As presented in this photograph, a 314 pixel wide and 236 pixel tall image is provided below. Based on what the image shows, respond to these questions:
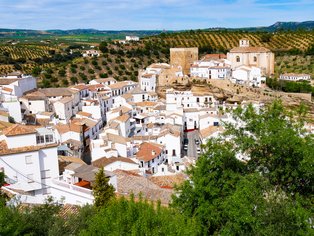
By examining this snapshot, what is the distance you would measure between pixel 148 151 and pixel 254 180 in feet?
73.4

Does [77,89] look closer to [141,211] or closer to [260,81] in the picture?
[260,81]

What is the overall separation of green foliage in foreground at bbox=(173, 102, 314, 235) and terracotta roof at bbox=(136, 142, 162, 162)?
60.9ft

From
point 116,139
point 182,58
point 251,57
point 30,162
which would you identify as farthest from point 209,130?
point 251,57

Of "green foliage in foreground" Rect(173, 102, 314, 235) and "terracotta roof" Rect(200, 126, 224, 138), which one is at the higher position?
"green foliage in foreground" Rect(173, 102, 314, 235)

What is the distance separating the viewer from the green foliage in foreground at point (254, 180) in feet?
40.5

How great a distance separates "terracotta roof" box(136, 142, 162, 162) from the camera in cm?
3378

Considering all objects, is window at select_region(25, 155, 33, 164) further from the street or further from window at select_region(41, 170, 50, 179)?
the street

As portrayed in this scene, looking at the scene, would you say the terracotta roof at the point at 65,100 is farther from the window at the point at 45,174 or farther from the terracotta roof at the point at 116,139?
the window at the point at 45,174

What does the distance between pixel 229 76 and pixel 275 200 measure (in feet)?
181

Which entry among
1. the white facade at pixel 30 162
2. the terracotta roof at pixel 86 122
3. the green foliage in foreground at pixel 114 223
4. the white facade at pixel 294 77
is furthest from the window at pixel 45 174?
the white facade at pixel 294 77

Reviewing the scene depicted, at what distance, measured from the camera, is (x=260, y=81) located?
2625 inches

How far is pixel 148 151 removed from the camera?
35062mm

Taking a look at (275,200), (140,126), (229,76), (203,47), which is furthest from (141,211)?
(203,47)

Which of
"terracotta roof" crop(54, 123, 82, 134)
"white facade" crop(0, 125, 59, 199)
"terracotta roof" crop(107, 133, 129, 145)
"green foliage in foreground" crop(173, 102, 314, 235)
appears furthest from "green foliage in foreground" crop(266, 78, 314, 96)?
"green foliage in foreground" crop(173, 102, 314, 235)
